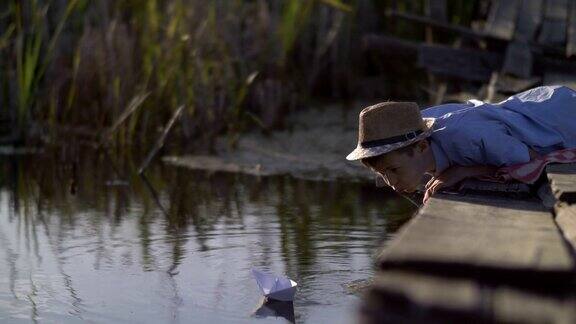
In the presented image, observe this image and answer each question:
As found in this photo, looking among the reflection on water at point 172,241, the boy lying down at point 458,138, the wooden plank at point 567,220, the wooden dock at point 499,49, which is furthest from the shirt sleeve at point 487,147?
the wooden dock at point 499,49

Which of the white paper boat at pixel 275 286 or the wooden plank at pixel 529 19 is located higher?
the wooden plank at pixel 529 19

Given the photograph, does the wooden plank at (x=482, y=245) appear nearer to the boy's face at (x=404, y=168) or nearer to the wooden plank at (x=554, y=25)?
the boy's face at (x=404, y=168)

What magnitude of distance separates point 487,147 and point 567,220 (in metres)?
0.60

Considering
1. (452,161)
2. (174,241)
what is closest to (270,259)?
(174,241)

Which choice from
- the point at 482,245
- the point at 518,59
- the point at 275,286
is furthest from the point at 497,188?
the point at 518,59

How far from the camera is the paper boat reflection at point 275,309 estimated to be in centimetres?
419

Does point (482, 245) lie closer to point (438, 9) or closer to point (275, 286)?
point (275, 286)

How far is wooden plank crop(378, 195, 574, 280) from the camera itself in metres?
2.46

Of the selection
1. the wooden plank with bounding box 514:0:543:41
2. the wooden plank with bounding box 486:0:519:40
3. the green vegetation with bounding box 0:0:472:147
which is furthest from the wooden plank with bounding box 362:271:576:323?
the wooden plank with bounding box 514:0:543:41

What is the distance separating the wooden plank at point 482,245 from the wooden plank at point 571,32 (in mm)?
4502

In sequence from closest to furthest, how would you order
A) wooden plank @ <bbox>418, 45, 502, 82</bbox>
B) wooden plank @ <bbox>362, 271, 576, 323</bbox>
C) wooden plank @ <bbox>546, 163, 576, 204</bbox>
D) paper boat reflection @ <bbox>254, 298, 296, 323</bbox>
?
wooden plank @ <bbox>362, 271, 576, 323</bbox>, wooden plank @ <bbox>546, 163, 576, 204</bbox>, paper boat reflection @ <bbox>254, 298, 296, 323</bbox>, wooden plank @ <bbox>418, 45, 502, 82</bbox>

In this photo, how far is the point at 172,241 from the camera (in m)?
5.56

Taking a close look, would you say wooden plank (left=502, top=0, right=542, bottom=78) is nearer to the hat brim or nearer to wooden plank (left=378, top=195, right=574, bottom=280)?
the hat brim

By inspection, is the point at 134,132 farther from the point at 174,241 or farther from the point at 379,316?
the point at 379,316
